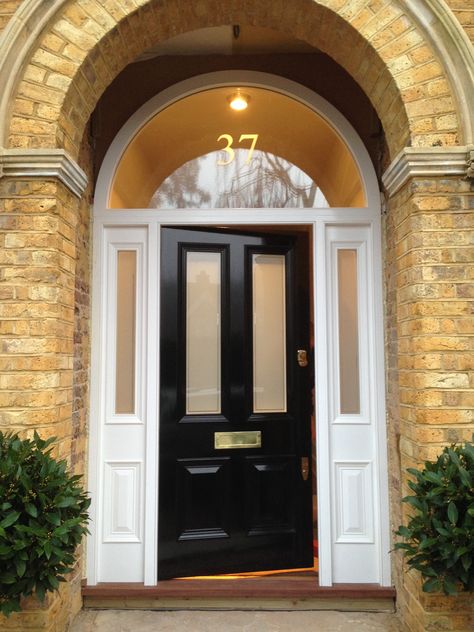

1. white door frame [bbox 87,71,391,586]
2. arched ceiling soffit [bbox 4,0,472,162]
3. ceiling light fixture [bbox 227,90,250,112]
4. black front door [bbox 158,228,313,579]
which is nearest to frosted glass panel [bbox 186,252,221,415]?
black front door [bbox 158,228,313,579]

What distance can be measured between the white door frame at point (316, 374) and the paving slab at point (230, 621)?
0.21 m

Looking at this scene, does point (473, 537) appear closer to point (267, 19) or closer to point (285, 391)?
point (285, 391)

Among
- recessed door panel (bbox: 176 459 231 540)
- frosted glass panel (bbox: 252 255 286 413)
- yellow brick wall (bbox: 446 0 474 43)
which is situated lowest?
recessed door panel (bbox: 176 459 231 540)

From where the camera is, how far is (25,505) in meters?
2.11

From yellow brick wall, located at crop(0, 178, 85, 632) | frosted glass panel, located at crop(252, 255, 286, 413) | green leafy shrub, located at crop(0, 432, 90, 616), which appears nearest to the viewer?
green leafy shrub, located at crop(0, 432, 90, 616)

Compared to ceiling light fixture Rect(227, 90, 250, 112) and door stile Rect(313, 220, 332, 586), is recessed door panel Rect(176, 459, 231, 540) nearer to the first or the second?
door stile Rect(313, 220, 332, 586)

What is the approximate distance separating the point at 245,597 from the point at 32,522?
1544mm

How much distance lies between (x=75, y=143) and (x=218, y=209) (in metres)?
1.03

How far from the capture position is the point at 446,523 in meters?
2.13

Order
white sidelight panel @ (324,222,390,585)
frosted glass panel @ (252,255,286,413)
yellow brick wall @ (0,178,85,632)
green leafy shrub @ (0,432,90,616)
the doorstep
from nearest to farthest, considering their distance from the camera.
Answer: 1. green leafy shrub @ (0,432,90,616)
2. yellow brick wall @ (0,178,85,632)
3. the doorstep
4. white sidelight panel @ (324,222,390,585)
5. frosted glass panel @ (252,255,286,413)

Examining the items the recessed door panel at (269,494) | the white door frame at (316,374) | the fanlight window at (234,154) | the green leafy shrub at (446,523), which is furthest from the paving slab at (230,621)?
the fanlight window at (234,154)

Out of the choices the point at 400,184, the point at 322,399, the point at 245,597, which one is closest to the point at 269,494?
the point at 245,597

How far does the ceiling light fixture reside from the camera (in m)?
3.51

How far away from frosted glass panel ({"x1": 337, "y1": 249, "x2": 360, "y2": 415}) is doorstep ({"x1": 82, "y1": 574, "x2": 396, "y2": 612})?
3.69 feet
